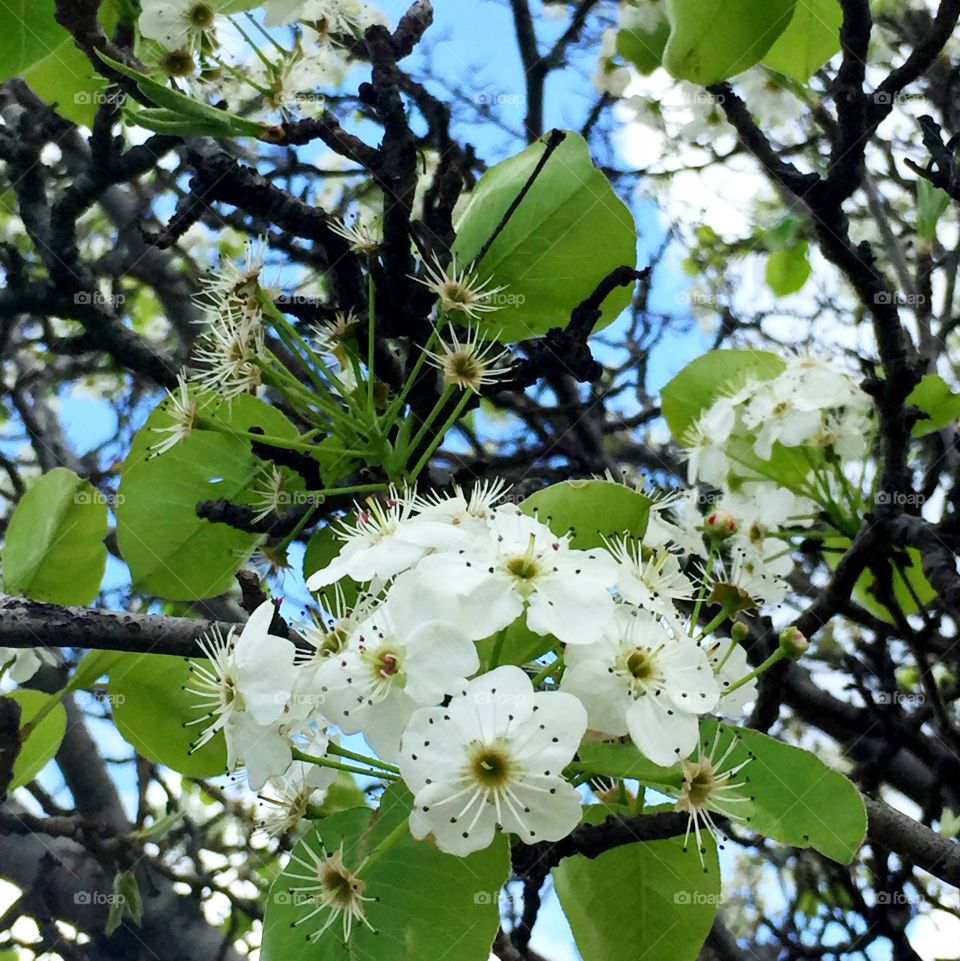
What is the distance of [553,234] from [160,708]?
0.75m

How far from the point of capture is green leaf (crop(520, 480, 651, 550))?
1.14 meters

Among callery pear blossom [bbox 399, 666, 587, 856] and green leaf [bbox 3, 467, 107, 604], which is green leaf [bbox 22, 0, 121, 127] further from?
callery pear blossom [bbox 399, 666, 587, 856]

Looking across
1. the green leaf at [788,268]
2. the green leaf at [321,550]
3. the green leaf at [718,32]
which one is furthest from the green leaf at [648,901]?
the green leaf at [788,268]

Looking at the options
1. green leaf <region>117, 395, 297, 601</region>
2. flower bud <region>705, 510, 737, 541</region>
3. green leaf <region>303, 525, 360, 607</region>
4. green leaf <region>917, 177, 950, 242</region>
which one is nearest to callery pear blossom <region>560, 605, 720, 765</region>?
flower bud <region>705, 510, 737, 541</region>

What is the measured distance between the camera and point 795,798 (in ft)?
3.20

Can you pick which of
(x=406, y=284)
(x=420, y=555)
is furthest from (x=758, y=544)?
(x=420, y=555)

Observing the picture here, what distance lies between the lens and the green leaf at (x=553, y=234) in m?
1.32

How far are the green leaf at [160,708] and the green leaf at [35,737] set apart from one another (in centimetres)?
31

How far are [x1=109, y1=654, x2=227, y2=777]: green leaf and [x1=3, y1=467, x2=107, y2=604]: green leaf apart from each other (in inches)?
9.8

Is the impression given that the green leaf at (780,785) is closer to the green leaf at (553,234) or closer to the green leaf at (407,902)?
the green leaf at (407,902)

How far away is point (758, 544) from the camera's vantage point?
185 cm

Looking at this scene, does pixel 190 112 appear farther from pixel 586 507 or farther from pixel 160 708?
pixel 160 708

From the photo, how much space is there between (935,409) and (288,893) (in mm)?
1409

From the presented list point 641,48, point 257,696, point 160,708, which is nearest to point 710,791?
point 257,696
